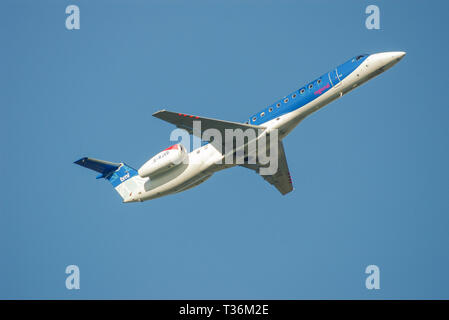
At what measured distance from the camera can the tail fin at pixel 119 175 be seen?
117 ft

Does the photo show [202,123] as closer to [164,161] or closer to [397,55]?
[164,161]

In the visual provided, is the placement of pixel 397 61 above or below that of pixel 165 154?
above

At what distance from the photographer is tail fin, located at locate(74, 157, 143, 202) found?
35625 millimetres

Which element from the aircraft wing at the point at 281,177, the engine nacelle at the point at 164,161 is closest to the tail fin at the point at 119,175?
the engine nacelle at the point at 164,161

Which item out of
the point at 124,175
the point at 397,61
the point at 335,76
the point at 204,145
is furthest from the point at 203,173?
the point at 397,61

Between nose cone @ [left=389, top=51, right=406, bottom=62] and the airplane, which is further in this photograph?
the airplane

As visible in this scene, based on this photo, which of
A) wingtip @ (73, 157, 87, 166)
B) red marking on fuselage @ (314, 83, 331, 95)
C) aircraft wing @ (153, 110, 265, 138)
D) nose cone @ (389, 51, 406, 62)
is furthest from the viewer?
wingtip @ (73, 157, 87, 166)

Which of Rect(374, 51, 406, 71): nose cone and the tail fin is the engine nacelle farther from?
Rect(374, 51, 406, 71): nose cone

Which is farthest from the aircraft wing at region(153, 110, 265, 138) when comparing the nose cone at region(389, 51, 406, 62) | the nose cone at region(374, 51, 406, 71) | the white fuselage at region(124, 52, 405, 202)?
the nose cone at region(389, 51, 406, 62)

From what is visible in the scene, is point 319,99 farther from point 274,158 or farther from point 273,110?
point 274,158

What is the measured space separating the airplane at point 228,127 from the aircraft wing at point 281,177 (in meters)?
0.26

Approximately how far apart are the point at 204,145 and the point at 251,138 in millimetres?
3148

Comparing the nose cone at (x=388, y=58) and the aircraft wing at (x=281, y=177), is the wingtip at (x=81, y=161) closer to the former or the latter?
the aircraft wing at (x=281, y=177)

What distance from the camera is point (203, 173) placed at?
110 feet
